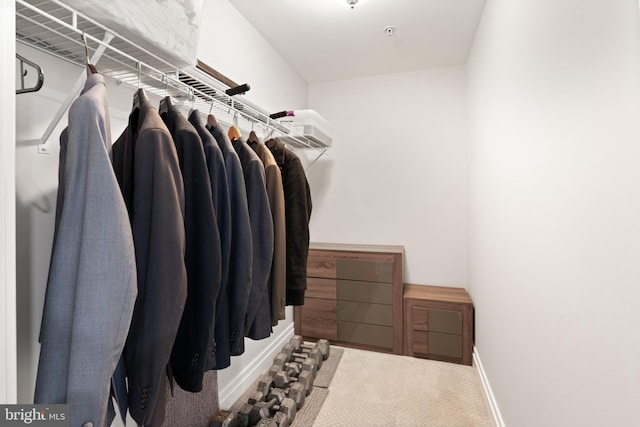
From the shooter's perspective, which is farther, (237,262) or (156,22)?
(237,262)

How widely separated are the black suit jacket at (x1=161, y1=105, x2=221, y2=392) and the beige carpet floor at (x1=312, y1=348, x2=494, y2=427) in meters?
1.21

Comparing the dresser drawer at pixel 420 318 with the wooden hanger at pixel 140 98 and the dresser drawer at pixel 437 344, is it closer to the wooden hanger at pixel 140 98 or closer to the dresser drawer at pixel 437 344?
the dresser drawer at pixel 437 344

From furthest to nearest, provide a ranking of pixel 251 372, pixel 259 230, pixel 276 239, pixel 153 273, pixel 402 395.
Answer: pixel 251 372
pixel 402 395
pixel 276 239
pixel 259 230
pixel 153 273

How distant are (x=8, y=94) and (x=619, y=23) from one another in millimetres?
1209

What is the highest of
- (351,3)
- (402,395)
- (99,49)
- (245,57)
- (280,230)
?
(351,3)

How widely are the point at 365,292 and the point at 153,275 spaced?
2127 mm

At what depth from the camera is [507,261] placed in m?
1.55

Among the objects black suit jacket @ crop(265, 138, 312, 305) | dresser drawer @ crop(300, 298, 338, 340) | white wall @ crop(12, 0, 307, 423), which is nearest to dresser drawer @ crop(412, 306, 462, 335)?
dresser drawer @ crop(300, 298, 338, 340)

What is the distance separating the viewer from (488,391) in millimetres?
1911

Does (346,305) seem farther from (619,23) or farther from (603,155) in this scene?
(619,23)

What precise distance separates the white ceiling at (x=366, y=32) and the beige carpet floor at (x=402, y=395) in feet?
8.14

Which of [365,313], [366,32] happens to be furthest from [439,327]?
[366,32]

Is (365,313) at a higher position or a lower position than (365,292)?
lower

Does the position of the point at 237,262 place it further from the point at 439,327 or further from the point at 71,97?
the point at 439,327
